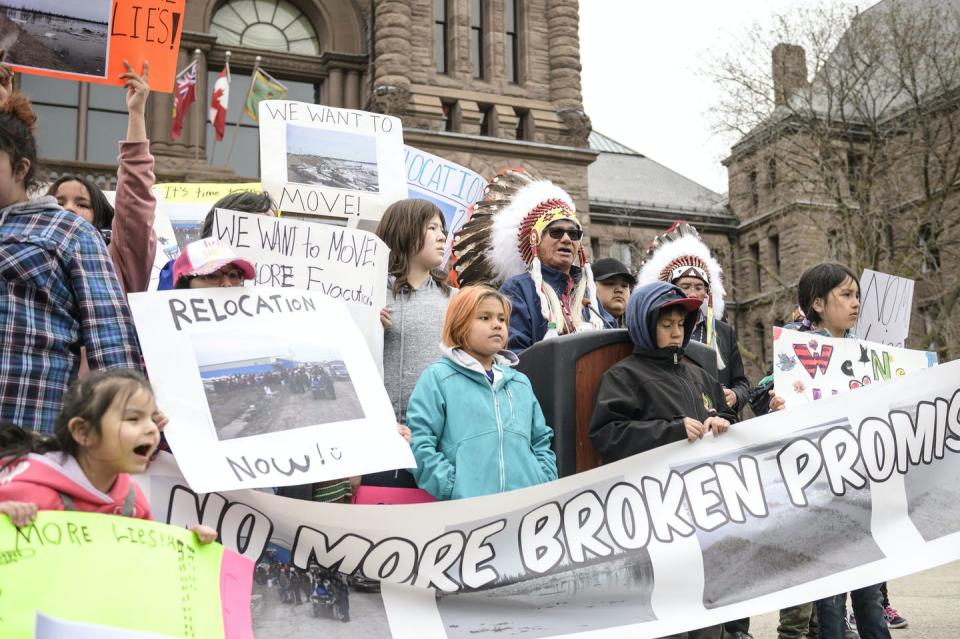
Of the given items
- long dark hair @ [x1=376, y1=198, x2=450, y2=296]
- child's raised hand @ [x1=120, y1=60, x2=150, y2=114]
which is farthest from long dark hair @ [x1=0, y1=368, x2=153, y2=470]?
long dark hair @ [x1=376, y1=198, x2=450, y2=296]

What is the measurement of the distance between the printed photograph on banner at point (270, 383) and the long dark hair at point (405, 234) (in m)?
1.24

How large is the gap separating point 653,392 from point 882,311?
2.24m

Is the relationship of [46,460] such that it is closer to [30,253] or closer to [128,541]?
[128,541]

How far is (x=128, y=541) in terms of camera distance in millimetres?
2512

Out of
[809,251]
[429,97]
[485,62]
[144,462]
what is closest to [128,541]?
[144,462]

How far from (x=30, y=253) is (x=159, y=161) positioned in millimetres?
19554

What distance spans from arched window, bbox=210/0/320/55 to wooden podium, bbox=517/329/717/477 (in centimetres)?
2070

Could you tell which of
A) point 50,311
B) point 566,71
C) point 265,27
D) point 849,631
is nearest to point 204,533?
point 50,311

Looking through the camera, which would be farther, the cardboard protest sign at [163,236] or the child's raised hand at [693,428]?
the cardboard protest sign at [163,236]

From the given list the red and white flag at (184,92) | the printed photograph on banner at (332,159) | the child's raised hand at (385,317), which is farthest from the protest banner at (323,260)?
the red and white flag at (184,92)

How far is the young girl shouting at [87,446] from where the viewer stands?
2.44 m

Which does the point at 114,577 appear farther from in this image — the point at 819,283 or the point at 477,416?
the point at 819,283

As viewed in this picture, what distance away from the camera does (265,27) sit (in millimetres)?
23469

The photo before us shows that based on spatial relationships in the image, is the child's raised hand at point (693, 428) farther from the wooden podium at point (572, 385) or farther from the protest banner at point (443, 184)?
the protest banner at point (443, 184)
